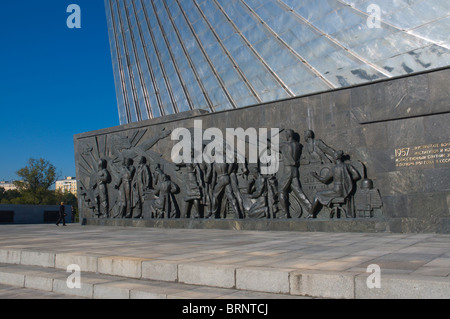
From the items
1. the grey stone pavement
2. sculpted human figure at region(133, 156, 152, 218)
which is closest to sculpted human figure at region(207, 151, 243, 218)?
sculpted human figure at region(133, 156, 152, 218)

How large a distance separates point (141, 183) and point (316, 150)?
6.15m

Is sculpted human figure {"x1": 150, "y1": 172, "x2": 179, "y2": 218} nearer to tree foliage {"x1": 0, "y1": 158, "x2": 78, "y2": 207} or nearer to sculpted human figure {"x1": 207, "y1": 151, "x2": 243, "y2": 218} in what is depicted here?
sculpted human figure {"x1": 207, "y1": 151, "x2": 243, "y2": 218}

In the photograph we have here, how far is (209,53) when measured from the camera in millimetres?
14727

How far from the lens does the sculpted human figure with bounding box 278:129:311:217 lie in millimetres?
9844

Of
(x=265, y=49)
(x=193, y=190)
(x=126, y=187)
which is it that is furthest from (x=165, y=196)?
(x=265, y=49)

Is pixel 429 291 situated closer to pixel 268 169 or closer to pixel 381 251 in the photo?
pixel 381 251

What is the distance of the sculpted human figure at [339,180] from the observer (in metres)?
9.08

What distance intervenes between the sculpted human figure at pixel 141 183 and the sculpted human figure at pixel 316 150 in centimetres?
553

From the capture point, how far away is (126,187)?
14.0 meters

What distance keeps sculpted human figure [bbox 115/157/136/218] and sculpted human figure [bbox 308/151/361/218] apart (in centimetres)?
677

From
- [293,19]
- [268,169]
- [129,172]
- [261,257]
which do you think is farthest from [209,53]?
[261,257]

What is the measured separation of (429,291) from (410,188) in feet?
19.1

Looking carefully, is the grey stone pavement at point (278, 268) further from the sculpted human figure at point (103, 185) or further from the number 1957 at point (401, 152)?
the sculpted human figure at point (103, 185)

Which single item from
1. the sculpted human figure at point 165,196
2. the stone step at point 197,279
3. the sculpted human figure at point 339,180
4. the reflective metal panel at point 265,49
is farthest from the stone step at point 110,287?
the reflective metal panel at point 265,49
